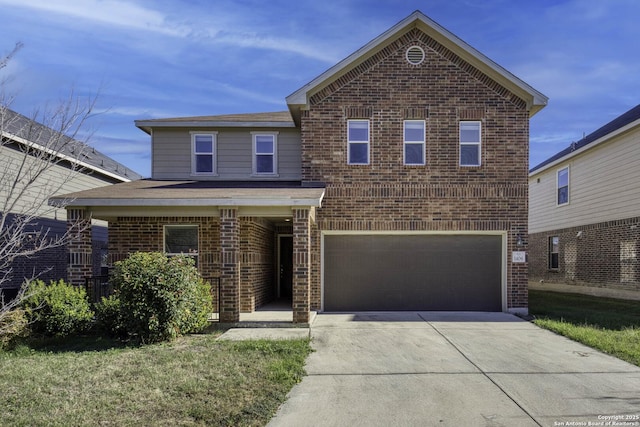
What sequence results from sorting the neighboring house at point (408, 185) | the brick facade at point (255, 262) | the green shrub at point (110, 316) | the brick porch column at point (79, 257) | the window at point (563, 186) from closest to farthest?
1. the green shrub at point (110, 316)
2. the brick porch column at point (79, 257)
3. the brick facade at point (255, 262)
4. the neighboring house at point (408, 185)
5. the window at point (563, 186)

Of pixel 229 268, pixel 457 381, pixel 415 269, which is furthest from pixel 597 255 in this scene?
pixel 229 268

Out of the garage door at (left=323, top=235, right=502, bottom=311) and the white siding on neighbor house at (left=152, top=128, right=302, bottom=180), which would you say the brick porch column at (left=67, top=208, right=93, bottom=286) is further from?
the garage door at (left=323, top=235, right=502, bottom=311)

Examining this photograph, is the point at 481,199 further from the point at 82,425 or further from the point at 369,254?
the point at 82,425

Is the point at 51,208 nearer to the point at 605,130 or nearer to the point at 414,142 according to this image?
the point at 414,142

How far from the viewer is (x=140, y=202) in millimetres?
10789

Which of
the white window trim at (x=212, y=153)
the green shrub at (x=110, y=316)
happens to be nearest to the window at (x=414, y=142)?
the white window trim at (x=212, y=153)

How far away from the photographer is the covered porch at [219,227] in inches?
422

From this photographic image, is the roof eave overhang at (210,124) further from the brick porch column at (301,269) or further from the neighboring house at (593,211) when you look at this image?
the neighboring house at (593,211)

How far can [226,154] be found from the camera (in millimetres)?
14531

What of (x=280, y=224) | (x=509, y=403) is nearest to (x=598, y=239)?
(x=280, y=224)

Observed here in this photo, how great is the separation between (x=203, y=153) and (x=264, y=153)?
1.90m

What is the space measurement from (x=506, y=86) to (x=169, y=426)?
11.8 meters

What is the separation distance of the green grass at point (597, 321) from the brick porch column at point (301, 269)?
18.0ft

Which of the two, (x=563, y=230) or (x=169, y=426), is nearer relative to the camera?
(x=169, y=426)
